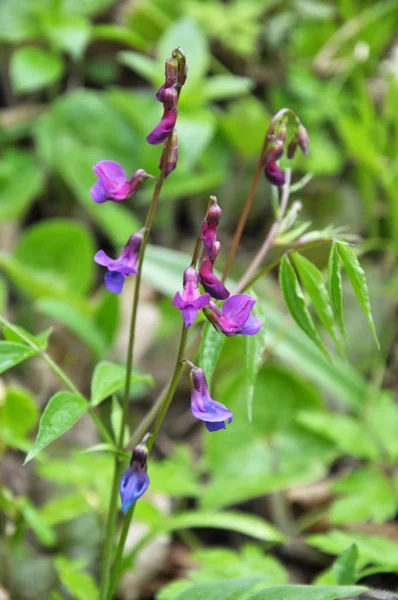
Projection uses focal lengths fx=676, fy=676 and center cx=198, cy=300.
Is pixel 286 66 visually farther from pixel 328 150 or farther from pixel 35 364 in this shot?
pixel 35 364

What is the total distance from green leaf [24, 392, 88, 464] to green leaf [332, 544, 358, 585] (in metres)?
0.56

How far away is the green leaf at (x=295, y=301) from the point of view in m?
1.10

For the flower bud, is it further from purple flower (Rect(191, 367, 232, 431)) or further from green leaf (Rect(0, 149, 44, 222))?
green leaf (Rect(0, 149, 44, 222))

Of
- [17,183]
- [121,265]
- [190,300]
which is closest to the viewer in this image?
[190,300]

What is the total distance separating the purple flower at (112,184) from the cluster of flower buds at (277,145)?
0.76 ft

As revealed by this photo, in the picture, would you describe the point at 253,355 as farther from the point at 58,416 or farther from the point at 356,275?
the point at 58,416

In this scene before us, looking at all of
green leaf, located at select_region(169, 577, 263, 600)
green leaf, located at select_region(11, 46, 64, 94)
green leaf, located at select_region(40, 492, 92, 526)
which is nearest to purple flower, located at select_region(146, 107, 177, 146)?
green leaf, located at select_region(169, 577, 263, 600)

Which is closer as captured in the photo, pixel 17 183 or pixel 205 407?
pixel 205 407

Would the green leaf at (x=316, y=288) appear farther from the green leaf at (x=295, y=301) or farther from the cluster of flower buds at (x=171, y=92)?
the cluster of flower buds at (x=171, y=92)

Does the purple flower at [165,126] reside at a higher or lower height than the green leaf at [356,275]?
higher

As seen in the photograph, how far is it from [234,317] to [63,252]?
1.98m

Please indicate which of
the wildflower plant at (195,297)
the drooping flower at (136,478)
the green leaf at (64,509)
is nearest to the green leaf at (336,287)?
the wildflower plant at (195,297)

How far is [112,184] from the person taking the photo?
1.12 m

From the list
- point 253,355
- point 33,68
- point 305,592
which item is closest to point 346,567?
point 305,592
